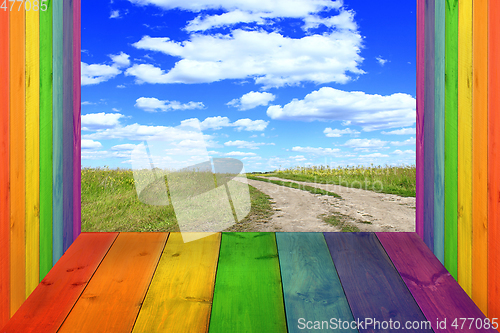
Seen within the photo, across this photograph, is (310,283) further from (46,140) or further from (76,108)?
(76,108)

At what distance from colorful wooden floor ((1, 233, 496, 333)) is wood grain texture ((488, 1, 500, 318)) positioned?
0.54 ft

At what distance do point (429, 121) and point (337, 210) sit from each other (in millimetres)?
2173

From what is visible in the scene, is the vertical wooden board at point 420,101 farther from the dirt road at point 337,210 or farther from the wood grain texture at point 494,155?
the dirt road at point 337,210

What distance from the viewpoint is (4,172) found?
1042mm

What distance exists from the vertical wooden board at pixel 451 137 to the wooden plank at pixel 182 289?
1.13 m

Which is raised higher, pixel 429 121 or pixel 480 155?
pixel 429 121

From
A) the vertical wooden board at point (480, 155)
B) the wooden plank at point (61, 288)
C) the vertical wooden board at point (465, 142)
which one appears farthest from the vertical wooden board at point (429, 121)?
the wooden plank at point (61, 288)

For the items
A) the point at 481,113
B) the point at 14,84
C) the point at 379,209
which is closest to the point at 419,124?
the point at 481,113

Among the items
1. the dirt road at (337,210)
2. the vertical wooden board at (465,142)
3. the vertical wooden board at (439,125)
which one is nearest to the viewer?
the vertical wooden board at (465,142)

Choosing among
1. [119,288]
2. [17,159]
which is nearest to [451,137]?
[119,288]

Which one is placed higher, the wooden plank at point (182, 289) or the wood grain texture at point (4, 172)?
the wood grain texture at point (4, 172)

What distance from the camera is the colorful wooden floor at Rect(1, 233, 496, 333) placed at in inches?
40.2

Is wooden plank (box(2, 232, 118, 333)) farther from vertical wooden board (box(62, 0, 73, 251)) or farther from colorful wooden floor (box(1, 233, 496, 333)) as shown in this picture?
vertical wooden board (box(62, 0, 73, 251))

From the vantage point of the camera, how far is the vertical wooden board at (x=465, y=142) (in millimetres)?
1134
